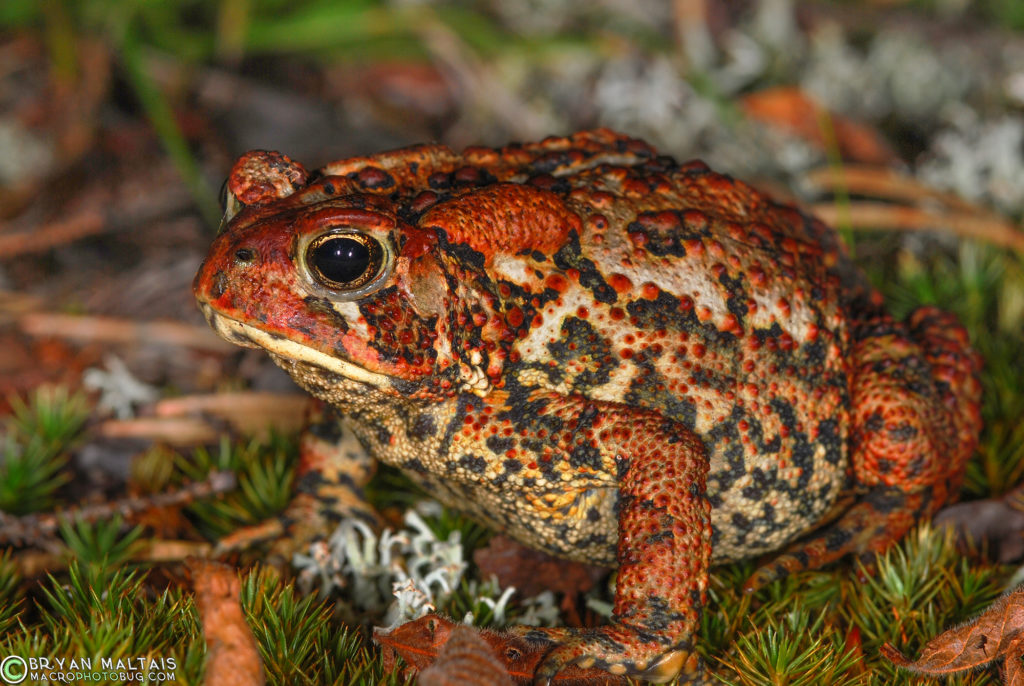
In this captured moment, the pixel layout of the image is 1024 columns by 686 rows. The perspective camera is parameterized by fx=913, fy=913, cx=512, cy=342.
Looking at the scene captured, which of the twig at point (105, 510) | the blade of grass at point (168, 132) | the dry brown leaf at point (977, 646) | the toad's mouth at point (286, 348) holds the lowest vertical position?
the twig at point (105, 510)

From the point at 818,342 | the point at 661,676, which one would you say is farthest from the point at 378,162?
the point at 661,676

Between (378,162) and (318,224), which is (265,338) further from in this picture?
(378,162)

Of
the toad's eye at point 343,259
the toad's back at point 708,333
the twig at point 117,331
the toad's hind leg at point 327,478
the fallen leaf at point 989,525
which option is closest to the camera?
the toad's eye at point 343,259

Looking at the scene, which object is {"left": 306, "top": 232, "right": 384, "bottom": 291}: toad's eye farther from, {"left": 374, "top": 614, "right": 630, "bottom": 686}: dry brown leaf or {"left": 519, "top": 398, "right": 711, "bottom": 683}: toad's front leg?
{"left": 374, "top": 614, "right": 630, "bottom": 686}: dry brown leaf

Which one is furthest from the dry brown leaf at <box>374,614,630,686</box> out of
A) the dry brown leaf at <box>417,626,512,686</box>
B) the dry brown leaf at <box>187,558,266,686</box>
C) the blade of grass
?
the blade of grass

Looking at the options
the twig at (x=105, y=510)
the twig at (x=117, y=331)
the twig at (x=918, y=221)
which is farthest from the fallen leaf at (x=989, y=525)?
the twig at (x=117, y=331)

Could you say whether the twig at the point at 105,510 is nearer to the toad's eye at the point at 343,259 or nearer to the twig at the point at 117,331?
the twig at the point at 117,331
